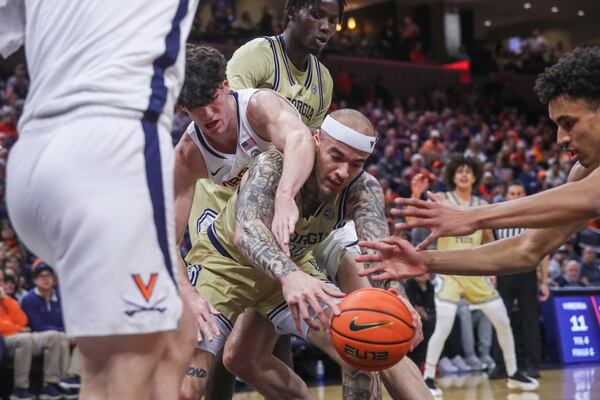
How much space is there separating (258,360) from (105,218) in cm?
255

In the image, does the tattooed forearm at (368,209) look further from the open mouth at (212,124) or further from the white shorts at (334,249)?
the open mouth at (212,124)

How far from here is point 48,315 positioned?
8094mm

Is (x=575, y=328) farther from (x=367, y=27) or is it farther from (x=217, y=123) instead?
(x=367, y=27)

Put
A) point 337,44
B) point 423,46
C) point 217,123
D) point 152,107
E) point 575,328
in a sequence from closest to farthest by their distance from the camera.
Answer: point 152,107, point 217,123, point 575,328, point 337,44, point 423,46

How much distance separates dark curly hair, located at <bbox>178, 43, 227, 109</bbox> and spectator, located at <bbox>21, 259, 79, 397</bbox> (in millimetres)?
4434

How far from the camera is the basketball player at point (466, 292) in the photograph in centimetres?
829

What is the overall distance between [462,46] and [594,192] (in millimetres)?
22607

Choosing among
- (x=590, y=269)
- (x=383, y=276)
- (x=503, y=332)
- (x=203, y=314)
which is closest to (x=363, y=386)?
(x=383, y=276)

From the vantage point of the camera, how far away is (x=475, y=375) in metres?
9.23

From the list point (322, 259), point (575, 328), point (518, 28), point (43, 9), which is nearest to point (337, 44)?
point (518, 28)

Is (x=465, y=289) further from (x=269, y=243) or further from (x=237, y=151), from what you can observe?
(x=269, y=243)

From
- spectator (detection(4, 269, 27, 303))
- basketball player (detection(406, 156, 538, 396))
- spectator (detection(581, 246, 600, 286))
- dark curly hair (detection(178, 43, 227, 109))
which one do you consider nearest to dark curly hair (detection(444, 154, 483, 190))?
basketball player (detection(406, 156, 538, 396))

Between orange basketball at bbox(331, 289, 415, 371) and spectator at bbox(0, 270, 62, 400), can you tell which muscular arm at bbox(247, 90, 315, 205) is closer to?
orange basketball at bbox(331, 289, 415, 371)

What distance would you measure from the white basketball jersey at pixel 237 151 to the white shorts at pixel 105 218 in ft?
6.53
